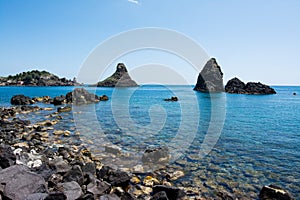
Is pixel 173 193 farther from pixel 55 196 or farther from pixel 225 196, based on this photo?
pixel 55 196

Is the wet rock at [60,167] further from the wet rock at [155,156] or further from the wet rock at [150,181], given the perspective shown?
the wet rock at [155,156]

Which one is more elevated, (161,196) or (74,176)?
(74,176)

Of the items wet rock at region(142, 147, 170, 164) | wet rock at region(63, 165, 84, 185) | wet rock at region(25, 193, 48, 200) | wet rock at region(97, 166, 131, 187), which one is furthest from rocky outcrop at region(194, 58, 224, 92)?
wet rock at region(25, 193, 48, 200)

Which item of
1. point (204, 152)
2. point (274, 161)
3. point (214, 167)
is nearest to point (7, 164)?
point (214, 167)

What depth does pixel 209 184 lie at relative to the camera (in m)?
10.8

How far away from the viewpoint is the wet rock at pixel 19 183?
7.07 metres

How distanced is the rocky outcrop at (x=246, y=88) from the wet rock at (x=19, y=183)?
5039 inches

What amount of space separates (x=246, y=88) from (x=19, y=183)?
13403 centimetres

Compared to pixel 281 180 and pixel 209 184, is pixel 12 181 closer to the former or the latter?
pixel 209 184

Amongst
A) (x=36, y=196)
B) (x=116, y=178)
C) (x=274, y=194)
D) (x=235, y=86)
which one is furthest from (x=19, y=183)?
(x=235, y=86)

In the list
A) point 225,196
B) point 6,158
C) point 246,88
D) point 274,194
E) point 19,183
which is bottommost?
point 225,196

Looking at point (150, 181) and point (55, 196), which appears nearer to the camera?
point (55, 196)

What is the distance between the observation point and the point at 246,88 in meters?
127

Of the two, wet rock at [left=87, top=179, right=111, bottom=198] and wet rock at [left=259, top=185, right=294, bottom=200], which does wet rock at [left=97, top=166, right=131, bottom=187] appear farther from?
wet rock at [left=259, top=185, right=294, bottom=200]
